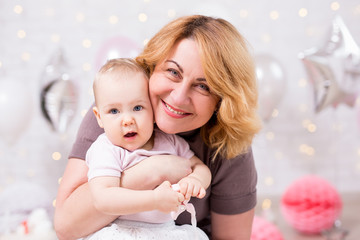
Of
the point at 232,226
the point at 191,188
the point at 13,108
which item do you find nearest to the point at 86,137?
the point at 191,188

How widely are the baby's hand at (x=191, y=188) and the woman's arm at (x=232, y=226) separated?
0.44 metres

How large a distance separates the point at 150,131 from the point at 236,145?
0.33 metres

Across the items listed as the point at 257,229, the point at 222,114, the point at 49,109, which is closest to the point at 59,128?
the point at 49,109

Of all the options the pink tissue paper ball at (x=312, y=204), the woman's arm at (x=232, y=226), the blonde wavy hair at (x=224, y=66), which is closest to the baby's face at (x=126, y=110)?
the blonde wavy hair at (x=224, y=66)

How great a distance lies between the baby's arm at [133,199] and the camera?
121 cm

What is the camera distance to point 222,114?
1453 millimetres

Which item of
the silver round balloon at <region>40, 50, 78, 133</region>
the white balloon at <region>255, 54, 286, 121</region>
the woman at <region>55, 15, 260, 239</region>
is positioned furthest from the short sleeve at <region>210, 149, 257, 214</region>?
the silver round balloon at <region>40, 50, 78, 133</region>

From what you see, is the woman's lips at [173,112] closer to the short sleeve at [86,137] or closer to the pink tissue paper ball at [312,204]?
the short sleeve at [86,137]

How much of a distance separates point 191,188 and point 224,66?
41 cm

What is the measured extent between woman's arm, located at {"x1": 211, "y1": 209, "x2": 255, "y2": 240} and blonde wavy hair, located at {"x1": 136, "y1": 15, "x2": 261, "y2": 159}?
0.91ft

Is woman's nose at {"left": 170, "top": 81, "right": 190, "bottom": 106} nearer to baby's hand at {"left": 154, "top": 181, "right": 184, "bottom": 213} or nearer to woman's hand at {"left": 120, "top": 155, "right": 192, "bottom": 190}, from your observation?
woman's hand at {"left": 120, "top": 155, "right": 192, "bottom": 190}

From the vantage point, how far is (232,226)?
170 centimetres

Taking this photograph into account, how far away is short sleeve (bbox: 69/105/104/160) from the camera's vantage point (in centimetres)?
159

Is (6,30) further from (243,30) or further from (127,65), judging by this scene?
(127,65)
